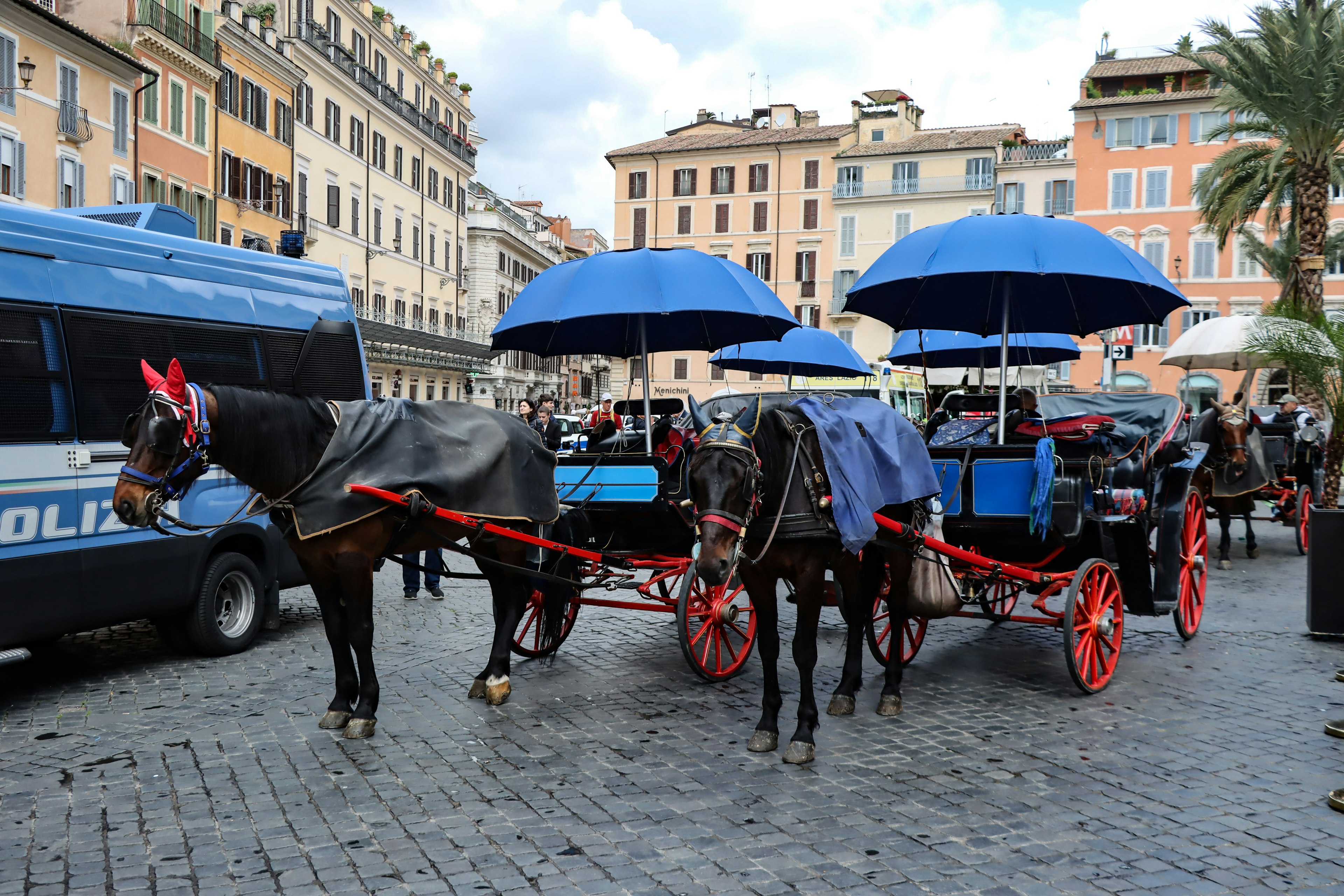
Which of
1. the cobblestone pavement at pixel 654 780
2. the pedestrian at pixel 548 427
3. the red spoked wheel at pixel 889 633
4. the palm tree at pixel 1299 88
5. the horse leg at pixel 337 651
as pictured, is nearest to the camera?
the cobblestone pavement at pixel 654 780

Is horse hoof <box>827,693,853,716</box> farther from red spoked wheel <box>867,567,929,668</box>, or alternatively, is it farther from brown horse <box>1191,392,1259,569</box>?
brown horse <box>1191,392,1259,569</box>

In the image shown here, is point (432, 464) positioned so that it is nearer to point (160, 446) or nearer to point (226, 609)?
point (160, 446)

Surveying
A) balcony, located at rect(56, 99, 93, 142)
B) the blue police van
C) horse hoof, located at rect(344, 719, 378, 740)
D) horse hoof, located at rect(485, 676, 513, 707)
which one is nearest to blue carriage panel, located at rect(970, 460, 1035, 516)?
horse hoof, located at rect(485, 676, 513, 707)

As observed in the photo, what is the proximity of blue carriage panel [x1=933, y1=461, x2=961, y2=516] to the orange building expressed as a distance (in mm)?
41309

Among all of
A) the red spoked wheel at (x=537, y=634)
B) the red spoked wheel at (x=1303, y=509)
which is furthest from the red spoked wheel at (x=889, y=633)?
the red spoked wheel at (x=1303, y=509)

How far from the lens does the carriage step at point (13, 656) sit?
233 inches

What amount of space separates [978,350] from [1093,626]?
5460 millimetres

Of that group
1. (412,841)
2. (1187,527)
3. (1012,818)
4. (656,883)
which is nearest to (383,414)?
(412,841)

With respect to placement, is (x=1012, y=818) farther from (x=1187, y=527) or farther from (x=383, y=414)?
(x=1187, y=527)

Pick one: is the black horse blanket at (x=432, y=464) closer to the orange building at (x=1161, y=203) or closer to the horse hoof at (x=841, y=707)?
the horse hoof at (x=841, y=707)

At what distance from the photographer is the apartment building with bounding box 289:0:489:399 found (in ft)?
137

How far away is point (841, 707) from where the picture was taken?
6.26 metres

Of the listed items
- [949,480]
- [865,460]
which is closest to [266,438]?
[865,460]

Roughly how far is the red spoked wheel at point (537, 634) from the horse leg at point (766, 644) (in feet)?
7.27
